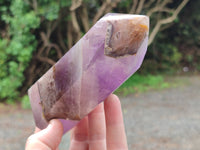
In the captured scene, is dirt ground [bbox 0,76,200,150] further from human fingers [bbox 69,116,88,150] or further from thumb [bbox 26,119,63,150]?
thumb [bbox 26,119,63,150]

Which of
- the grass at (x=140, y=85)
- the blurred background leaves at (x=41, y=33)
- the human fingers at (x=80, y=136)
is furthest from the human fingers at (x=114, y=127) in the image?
the grass at (x=140, y=85)

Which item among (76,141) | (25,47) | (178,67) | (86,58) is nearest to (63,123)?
(76,141)

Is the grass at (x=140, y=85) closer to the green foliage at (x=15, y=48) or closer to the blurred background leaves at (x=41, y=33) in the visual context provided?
the blurred background leaves at (x=41, y=33)

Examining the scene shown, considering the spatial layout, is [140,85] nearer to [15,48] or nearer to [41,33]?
[41,33]

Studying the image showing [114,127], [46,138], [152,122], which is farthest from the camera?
[152,122]

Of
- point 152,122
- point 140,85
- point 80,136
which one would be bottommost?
point 140,85

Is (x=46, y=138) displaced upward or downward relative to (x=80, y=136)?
upward

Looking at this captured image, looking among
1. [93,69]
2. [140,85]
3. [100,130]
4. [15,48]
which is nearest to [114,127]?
[100,130]
